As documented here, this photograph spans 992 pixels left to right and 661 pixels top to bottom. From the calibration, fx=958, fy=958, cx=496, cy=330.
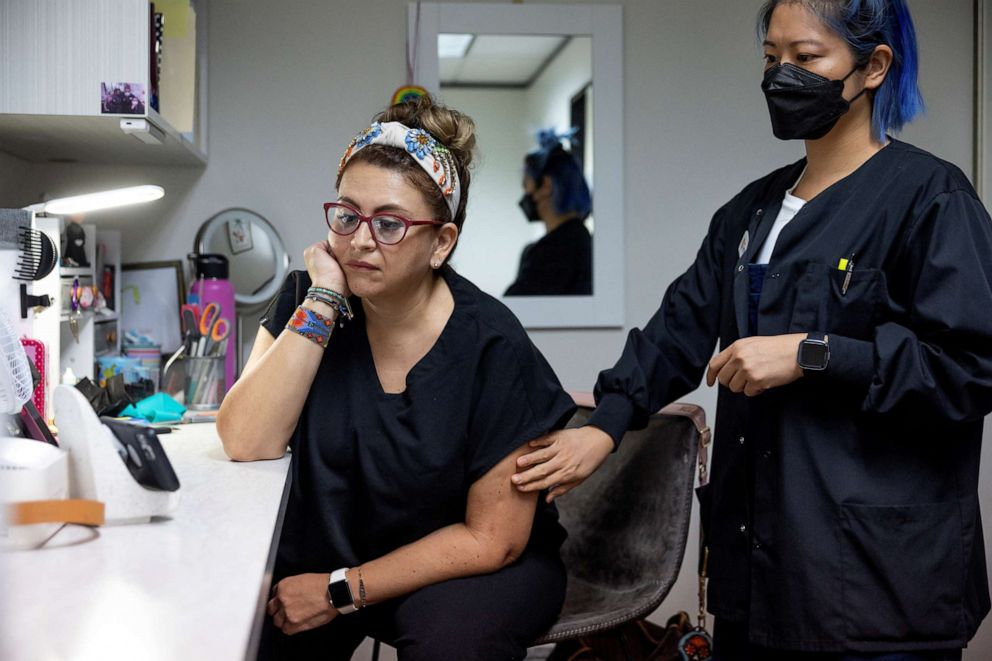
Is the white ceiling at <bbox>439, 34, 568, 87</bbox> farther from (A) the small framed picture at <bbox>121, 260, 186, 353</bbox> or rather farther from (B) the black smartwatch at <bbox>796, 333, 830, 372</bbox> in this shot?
(B) the black smartwatch at <bbox>796, 333, 830, 372</bbox>

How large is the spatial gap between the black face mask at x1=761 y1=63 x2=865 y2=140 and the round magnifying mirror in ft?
5.16

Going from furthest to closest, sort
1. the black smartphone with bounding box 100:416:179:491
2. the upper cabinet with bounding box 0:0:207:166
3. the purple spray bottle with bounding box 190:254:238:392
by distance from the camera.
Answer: the purple spray bottle with bounding box 190:254:238:392
the upper cabinet with bounding box 0:0:207:166
the black smartphone with bounding box 100:416:179:491

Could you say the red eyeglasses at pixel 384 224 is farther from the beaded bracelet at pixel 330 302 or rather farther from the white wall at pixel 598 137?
the white wall at pixel 598 137

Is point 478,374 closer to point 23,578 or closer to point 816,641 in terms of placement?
point 816,641

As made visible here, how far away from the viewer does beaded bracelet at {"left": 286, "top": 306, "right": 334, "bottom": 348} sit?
1494 millimetres

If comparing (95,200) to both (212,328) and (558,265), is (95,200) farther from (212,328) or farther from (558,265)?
(558,265)

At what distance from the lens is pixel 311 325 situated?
4.92 ft

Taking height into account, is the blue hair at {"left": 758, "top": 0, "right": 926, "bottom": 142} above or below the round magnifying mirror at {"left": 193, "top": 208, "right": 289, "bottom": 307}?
above

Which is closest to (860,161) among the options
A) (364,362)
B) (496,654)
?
(364,362)

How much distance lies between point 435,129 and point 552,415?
509 mm

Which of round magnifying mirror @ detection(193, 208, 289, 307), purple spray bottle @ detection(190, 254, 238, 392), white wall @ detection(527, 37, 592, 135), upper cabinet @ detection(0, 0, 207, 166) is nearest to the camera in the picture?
upper cabinet @ detection(0, 0, 207, 166)

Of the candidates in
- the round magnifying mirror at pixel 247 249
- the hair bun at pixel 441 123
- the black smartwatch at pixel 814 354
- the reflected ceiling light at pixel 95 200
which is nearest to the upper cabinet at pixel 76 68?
the reflected ceiling light at pixel 95 200

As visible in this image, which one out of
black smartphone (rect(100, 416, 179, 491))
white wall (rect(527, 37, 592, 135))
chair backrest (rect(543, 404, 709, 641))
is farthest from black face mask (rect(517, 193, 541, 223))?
black smartphone (rect(100, 416, 179, 491))

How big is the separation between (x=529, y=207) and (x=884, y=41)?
4.53 feet
